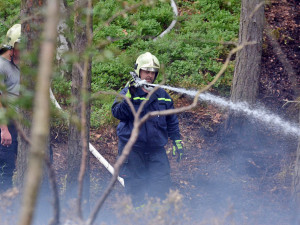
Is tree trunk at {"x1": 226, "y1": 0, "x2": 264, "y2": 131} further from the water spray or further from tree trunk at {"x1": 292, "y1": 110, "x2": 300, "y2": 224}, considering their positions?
tree trunk at {"x1": 292, "y1": 110, "x2": 300, "y2": 224}

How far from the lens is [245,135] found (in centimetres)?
691

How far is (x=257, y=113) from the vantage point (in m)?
7.29

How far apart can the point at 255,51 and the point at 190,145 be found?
196 centimetres

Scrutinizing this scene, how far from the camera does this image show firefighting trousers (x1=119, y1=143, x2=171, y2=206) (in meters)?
4.56

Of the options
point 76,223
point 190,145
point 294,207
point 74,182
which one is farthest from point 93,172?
point 76,223

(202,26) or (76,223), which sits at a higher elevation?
(202,26)

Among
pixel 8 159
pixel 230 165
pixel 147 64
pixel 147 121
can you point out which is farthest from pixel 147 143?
pixel 230 165

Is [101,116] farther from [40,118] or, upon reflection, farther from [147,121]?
[40,118]

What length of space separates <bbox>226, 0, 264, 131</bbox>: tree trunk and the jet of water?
13 centimetres

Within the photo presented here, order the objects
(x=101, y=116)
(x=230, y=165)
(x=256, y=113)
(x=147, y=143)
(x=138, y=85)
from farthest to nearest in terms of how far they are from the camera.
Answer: (x=256, y=113)
(x=101, y=116)
(x=230, y=165)
(x=147, y=143)
(x=138, y=85)

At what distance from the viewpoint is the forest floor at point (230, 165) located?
5273 millimetres

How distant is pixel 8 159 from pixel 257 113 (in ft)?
15.1

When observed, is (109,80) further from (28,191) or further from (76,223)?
(28,191)

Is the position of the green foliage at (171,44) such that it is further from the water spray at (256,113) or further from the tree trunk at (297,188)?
the tree trunk at (297,188)
